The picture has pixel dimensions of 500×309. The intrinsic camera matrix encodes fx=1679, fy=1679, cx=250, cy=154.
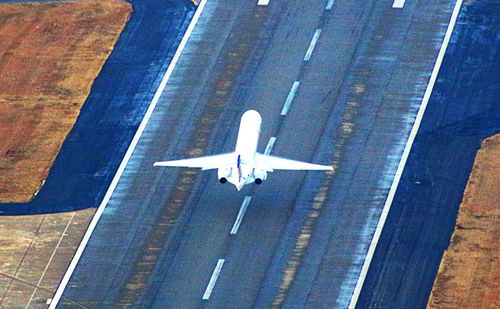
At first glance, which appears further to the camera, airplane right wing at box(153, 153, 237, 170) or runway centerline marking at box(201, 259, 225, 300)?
airplane right wing at box(153, 153, 237, 170)

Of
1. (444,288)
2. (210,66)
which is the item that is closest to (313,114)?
(210,66)

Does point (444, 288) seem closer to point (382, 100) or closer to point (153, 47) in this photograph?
point (382, 100)

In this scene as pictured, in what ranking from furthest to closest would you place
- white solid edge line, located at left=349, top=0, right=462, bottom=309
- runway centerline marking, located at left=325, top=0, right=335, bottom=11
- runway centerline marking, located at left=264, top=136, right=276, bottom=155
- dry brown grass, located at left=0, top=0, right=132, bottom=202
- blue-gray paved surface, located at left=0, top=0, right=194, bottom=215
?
runway centerline marking, located at left=325, top=0, right=335, bottom=11 < dry brown grass, located at left=0, top=0, right=132, bottom=202 < runway centerline marking, located at left=264, top=136, right=276, bottom=155 < blue-gray paved surface, located at left=0, top=0, right=194, bottom=215 < white solid edge line, located at left=349, top=0, right=462, bottom=309

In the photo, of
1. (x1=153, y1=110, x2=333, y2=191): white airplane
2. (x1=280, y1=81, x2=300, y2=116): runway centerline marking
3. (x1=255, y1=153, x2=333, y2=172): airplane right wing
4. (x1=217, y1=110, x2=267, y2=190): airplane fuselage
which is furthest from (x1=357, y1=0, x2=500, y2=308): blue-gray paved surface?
(x1=280, y1=81, x2=300, y2=116): runway centerline marking

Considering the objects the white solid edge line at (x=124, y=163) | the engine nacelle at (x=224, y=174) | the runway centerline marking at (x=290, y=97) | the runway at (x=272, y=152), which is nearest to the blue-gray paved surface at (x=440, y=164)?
the runway at (x=272, y=152)

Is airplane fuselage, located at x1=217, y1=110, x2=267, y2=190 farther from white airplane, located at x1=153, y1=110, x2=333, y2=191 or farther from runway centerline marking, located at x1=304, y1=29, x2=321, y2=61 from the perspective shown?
runway centerline marking, located at x1=304, y1=29, x2=321, y2=61

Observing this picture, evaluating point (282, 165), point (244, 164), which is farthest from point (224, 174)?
point (282, 165)
